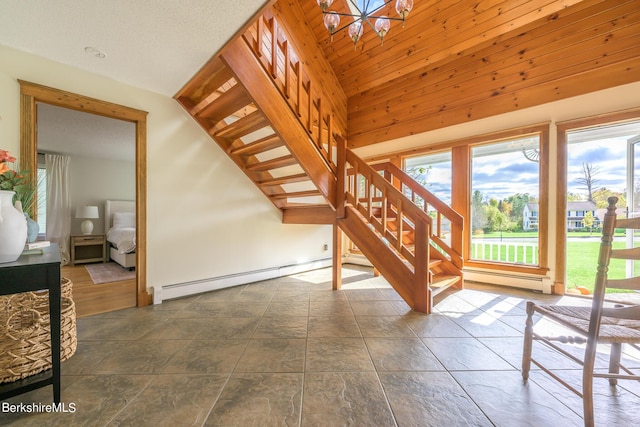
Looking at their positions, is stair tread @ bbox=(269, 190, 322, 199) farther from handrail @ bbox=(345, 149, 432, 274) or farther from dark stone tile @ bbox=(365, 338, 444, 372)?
dark stone tile @ bbox=(365, 338, 444, 372)

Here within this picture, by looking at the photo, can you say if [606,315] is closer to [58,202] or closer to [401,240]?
[401,240]

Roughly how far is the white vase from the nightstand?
4614 millimetres

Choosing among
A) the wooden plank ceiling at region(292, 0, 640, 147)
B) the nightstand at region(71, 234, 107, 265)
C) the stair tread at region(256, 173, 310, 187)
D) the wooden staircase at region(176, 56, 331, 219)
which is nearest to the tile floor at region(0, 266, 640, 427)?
the stair tread at region(256, 173, 310, 187)

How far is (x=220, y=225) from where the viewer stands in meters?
3.04

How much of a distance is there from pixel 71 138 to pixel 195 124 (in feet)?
9.76

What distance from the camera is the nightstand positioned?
4.58m

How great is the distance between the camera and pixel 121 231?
14.9 ft

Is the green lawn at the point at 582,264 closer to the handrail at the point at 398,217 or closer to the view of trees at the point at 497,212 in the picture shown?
the view of trees at the point at 497,212

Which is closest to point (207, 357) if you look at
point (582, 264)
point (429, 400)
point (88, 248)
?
point (429, 400)

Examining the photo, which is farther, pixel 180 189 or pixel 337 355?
pixel 180 189

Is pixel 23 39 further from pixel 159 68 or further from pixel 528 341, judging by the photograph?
pixel 528 341

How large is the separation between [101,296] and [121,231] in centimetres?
234

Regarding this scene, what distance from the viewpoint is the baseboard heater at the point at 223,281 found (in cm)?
259

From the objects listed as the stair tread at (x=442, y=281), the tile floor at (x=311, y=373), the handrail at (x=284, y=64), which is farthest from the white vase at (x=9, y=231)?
the stair tread at (x=442, y=281)
